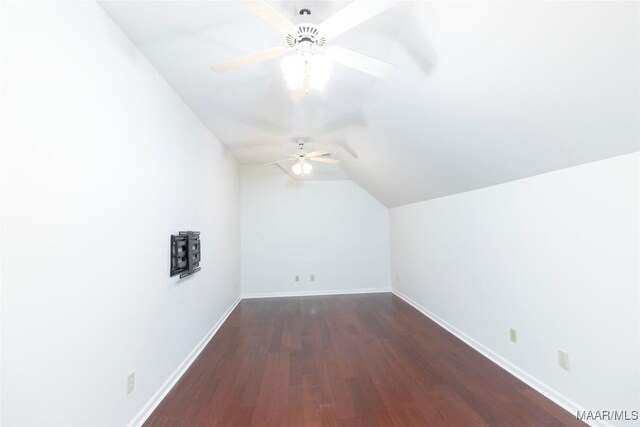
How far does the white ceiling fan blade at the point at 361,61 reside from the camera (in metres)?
1.61

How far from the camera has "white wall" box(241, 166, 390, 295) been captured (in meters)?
5.67

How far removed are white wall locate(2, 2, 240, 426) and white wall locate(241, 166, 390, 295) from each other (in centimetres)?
302

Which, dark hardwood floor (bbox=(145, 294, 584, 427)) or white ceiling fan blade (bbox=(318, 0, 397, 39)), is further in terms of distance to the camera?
dark hardwood floor (bbox=(145, 294, 584, 427))

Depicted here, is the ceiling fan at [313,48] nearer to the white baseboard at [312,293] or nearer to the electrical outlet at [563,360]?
the electrical outlet at [563,360]

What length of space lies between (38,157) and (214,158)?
269cm

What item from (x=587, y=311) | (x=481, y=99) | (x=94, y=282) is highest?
(x=481, y=99)

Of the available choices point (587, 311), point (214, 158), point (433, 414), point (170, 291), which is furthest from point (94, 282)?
point (587, 311)

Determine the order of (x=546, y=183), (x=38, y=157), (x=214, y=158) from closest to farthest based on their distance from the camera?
(x=38, y=157) < (x=546, y=183) < (x=214, y=158)

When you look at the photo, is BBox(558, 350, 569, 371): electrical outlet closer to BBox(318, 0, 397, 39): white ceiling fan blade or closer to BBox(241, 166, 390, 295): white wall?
BBox(318, 0, 397, 39): white ceiling fan blade

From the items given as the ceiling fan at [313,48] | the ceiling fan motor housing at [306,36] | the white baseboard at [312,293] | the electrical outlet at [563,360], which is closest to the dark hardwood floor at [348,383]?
the electrical outlet at [563,360]

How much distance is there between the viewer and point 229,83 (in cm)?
253

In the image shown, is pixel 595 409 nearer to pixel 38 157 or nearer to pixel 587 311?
pixel 587 311

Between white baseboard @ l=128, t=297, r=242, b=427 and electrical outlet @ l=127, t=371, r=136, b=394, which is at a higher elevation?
electrical outlet @ l=127, t=371, r=136, b=394

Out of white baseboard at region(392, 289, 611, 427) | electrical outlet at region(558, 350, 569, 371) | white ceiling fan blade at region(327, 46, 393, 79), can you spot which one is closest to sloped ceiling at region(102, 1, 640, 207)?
white ceiling fan blade at region(327, 46, 393, 79)
